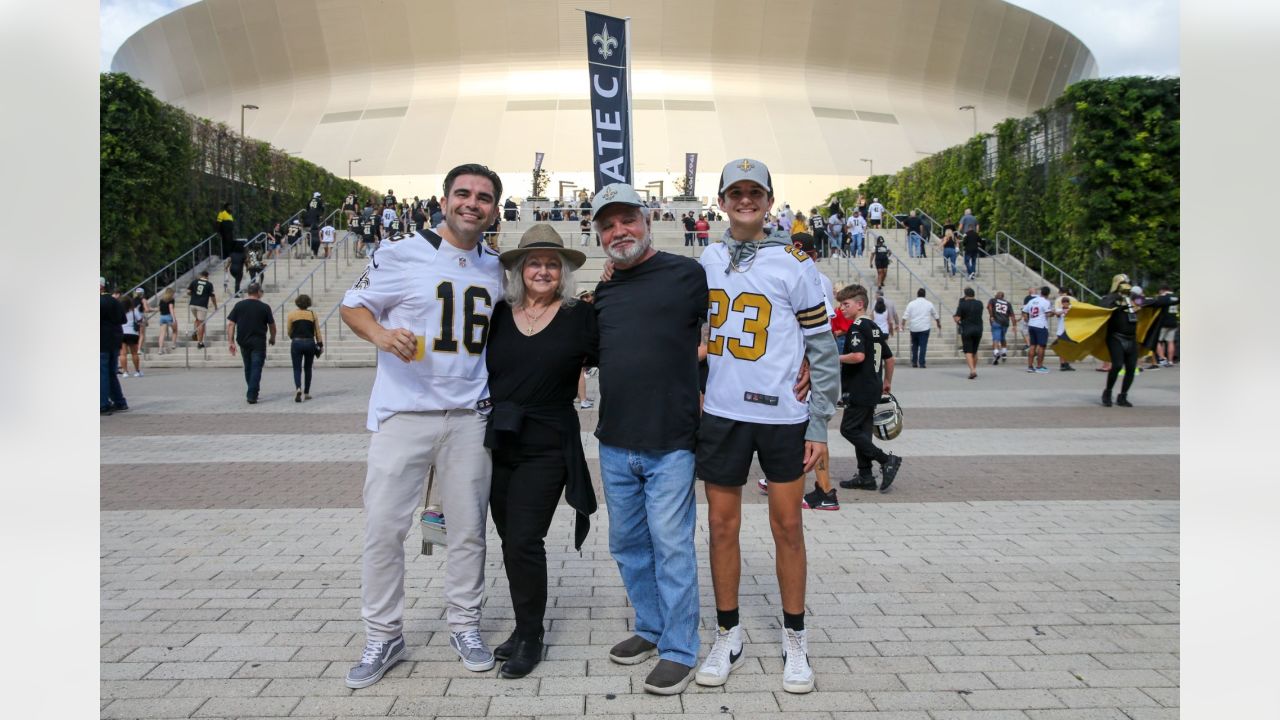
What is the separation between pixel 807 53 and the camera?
2395 inches

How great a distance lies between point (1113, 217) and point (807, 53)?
134ft

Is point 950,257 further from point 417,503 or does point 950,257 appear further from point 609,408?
point 417,503

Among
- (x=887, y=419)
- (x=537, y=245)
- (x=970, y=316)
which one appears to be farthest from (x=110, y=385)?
(x=970, y=316)

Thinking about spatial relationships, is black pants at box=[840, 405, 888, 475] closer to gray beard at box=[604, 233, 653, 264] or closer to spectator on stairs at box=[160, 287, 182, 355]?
gray beard at box=[604, 233, 653, 264]

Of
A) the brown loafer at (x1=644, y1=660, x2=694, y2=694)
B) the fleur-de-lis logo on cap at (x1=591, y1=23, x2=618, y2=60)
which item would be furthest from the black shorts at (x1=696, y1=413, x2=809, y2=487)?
the fleur-de-lis logo on cap at (x1=591, y1=23, x2=618, y2=60)

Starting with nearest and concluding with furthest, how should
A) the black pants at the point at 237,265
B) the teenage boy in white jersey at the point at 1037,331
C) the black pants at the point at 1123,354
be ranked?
the black pants at the point at 1123,354 < the teenage boy in white jersey at the point at 1037,331 < the black pants at the point at 237,265

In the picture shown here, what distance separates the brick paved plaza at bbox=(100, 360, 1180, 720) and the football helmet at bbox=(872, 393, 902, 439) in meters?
0.49

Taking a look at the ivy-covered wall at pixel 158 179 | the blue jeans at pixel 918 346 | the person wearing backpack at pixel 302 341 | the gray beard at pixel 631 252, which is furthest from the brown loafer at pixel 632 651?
the ivy-covered wall at pixel 158 179

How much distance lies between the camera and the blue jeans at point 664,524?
3746 millimetres

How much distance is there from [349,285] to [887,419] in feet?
67.4

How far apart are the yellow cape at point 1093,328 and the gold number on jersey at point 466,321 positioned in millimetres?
11605

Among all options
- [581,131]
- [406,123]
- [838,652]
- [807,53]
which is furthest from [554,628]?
[807,53]

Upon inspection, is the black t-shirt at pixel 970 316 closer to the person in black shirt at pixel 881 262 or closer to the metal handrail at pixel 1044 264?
the metal handrail at pixel 1044 264
